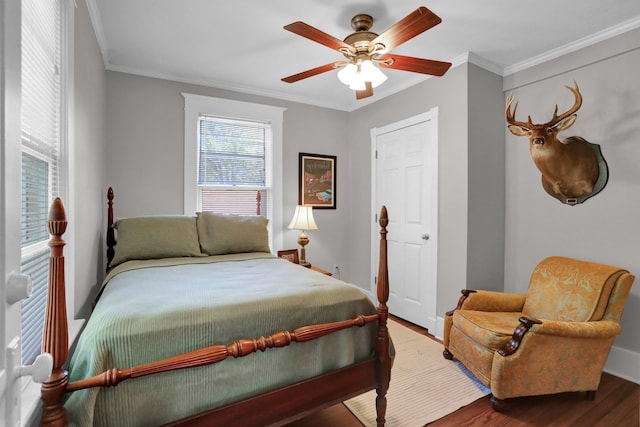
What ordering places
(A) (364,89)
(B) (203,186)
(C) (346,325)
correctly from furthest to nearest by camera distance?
(B) (203,186), (A) (364,89), (C) (346,325)

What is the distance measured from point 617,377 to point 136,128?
4.55 metres

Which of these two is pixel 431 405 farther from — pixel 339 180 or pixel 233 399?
pixel 339 180

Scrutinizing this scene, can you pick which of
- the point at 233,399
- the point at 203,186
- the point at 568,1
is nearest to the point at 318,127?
the point at 203,186

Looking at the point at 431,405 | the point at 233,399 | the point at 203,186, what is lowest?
the point at 431,405

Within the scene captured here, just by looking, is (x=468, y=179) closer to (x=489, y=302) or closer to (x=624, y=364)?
(x=489, y=302)

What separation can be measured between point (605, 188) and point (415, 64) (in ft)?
5.91

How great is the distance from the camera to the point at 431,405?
6.66 ft

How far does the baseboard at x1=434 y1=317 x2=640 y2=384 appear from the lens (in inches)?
90.3

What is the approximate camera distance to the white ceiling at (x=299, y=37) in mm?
2121

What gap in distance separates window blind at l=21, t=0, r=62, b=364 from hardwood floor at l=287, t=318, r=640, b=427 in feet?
4.72

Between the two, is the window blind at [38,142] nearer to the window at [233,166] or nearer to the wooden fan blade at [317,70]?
the wooden fan blade at [317,70]

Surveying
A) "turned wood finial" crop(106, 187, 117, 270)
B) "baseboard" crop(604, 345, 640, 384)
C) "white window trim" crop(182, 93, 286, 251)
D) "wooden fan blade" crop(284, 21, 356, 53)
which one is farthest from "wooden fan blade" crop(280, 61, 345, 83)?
"baseboard" crop(604, 345, 640, 384)

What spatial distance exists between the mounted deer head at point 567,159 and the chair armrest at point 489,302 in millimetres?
955

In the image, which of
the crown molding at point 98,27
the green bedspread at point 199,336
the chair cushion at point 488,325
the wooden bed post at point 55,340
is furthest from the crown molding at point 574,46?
the wooden bed post at point 55,340
